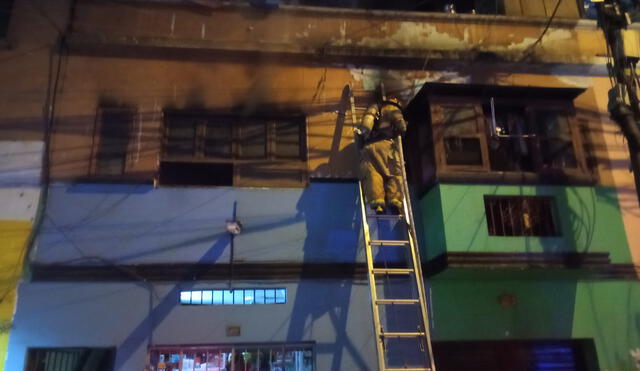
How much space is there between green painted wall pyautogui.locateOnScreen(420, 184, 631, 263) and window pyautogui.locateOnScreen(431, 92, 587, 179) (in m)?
0.41

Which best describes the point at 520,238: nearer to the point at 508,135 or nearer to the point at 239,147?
the point at 508,135

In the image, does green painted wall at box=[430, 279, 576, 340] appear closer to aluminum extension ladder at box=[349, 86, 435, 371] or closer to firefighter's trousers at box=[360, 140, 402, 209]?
aluminum extension ladder at box=[349, 86, 435, 371]

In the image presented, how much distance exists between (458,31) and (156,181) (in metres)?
6.02

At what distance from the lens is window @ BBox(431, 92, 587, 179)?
8.31 meters

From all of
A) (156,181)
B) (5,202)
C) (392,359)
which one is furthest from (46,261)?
(392,359)

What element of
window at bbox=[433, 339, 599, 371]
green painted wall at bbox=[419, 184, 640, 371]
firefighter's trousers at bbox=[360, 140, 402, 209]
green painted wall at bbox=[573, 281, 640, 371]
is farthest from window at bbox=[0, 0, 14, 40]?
green painted wall at bbox=[573, 281, 640, 371]

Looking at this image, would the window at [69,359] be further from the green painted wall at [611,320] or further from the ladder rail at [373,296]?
the green painted wall at [611,320]

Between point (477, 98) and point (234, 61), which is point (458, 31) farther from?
point (234, 61)

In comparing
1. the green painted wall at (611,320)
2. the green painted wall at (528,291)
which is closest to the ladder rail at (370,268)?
the green painted wall at (528,291)

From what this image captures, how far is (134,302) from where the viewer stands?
285 inches

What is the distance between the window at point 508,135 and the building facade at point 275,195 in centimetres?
3

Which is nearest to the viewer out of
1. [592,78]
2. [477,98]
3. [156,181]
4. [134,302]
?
[134,302]

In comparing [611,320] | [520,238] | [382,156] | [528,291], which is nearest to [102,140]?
[382,156]

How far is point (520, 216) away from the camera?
8.13 meters
